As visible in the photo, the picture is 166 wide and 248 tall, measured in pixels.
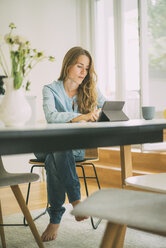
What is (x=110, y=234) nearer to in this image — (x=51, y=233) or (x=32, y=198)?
(x=51, y=233)

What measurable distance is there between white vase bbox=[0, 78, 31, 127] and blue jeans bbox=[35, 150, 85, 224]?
0.86 m

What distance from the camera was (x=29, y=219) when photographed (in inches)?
71.9

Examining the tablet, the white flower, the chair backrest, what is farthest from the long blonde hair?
the white flower

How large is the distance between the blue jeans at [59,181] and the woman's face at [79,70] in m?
0.57

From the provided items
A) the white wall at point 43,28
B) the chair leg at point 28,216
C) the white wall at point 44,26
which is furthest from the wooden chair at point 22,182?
the white wall at point 44,26

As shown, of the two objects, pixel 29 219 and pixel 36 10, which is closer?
pixel 29 219

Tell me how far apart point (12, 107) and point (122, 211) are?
567 mm

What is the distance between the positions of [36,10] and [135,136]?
401 centimetres

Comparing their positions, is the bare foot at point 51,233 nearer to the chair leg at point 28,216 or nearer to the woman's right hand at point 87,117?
the chair leg at point 28,216

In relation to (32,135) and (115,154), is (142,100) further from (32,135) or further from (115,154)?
(32,135)

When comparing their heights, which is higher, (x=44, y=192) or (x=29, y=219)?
(x=29, y=219)

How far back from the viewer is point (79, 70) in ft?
7.88

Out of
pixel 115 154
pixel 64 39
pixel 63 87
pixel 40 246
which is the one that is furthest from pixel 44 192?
pixel 64 39

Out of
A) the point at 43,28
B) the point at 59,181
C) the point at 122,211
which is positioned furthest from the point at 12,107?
the point at 43,28
